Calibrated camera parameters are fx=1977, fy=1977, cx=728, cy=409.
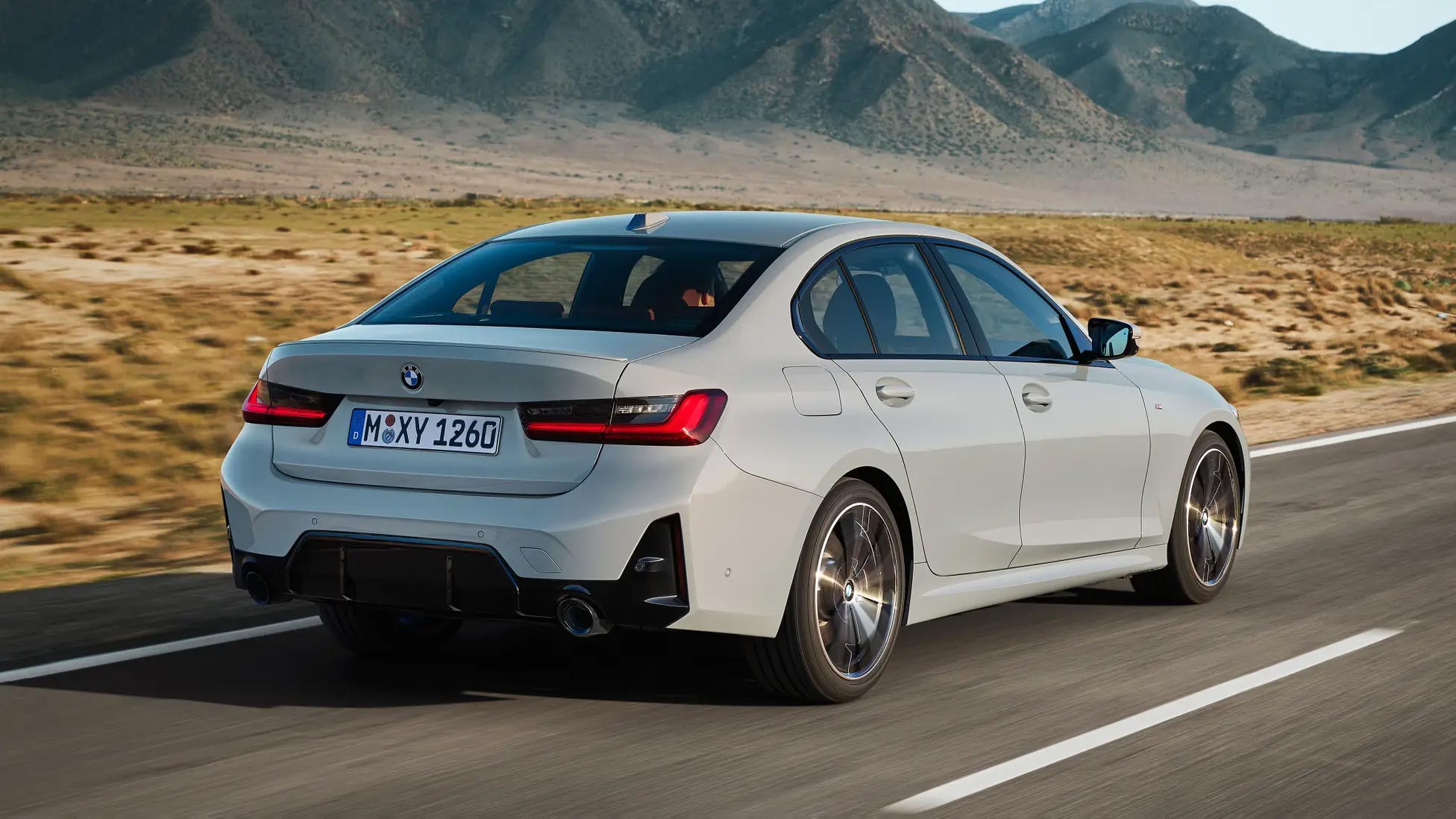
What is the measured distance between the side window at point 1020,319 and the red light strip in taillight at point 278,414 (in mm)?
2559

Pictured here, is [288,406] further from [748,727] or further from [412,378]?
[748,727]

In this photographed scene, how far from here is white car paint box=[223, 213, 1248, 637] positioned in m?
5.91

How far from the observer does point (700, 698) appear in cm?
672

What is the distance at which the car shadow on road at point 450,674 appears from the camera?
22.1 feet

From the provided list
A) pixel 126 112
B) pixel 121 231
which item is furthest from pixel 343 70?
pixel 121 231

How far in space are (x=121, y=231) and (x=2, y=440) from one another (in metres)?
29.9

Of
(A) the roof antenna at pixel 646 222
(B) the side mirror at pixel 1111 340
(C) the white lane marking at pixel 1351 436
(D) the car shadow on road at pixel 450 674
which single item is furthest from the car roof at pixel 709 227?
(C) the white lane marking at pixel 1351 436

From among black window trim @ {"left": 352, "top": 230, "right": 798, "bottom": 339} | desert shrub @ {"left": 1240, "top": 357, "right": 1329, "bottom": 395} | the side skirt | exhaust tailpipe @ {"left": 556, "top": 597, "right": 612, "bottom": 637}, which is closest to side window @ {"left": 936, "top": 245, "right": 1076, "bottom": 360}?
the side skirt

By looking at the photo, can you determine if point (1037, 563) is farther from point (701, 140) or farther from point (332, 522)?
point (701, 140)

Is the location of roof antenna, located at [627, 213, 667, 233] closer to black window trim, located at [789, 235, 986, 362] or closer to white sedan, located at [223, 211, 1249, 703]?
white sedan, located at [223, 211, 1249, 703]

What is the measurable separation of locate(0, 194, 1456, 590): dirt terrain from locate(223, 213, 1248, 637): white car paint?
12.0ft

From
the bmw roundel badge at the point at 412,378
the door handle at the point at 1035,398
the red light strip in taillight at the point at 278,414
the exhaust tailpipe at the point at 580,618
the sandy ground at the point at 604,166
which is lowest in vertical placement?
the sandy ground at the point at 604,166

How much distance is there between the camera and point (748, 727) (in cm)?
634

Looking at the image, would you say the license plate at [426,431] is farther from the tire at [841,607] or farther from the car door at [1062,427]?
the car door at [1062,427]
